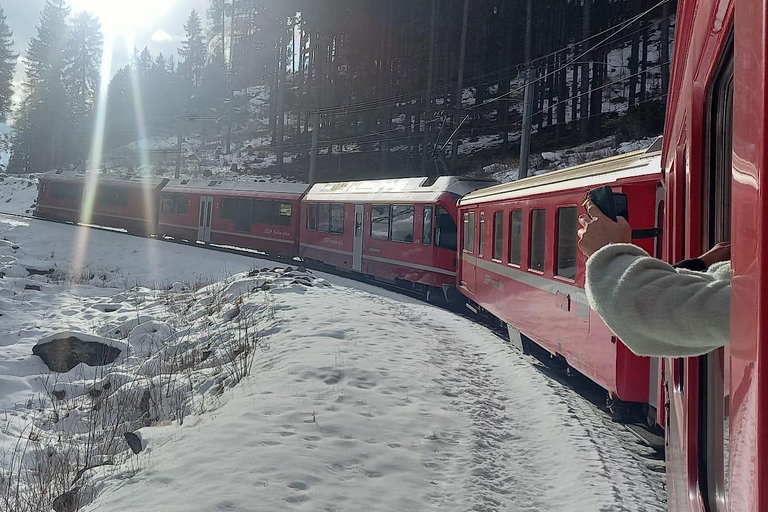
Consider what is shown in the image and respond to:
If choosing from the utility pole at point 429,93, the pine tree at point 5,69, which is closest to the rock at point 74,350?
the utility pole at point 429,93

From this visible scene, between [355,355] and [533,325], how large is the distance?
2537mm

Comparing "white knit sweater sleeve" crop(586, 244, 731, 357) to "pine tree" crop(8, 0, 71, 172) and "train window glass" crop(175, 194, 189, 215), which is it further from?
"pine tree" crop(8, 0, 71, 172)

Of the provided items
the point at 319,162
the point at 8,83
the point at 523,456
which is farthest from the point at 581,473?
the point at 8,83

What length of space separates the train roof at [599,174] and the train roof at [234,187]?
14815mm

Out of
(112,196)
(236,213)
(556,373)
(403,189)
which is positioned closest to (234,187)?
(236,213)

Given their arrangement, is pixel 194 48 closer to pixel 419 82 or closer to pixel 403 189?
pixel 419 82

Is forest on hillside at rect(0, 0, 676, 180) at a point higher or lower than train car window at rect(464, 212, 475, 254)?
higher

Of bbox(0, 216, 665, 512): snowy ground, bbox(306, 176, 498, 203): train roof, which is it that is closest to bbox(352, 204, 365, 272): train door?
bbox(306, 176, 498, 203): train roof

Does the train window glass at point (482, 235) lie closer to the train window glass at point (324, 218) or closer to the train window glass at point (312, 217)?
the train window glass at point (324, 218)

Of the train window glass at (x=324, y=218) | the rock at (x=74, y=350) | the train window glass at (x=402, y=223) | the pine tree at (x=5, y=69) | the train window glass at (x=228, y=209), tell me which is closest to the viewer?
the rock at (x=74, y=350)

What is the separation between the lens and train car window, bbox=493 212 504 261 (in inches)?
402

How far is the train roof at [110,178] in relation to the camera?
2952cm

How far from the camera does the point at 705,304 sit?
4.09 feet

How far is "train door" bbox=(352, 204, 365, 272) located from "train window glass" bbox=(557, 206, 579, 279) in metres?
11.1
